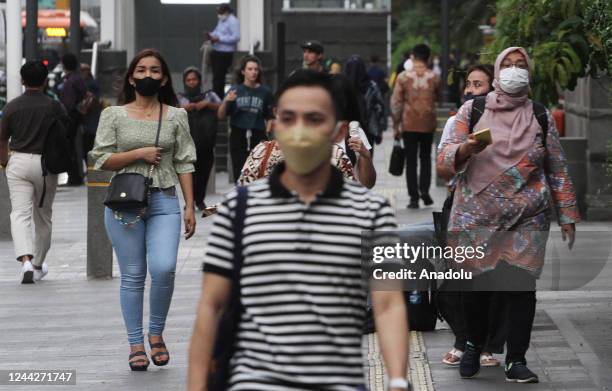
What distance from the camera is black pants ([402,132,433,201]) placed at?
672 inches

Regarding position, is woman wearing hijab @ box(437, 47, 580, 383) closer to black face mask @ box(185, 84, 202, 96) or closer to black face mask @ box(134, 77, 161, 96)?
black face mask @ box(134, 77, 161, 96)

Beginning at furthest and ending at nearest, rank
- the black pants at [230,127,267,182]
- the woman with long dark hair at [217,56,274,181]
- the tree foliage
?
the black pants at [230,127,267,182] < the woman with long dark hair at [217,56,274,181] < the tree foliage

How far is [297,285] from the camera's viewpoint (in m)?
4.11

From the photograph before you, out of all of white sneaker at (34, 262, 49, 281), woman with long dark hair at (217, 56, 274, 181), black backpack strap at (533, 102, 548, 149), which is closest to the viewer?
black backpack strap at (533, 102, 548, 149)

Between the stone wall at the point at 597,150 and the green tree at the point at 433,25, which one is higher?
the green tree at the point at 433,25

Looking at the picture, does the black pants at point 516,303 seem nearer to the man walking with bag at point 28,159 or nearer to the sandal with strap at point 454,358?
the sandal with strap at point 454,358

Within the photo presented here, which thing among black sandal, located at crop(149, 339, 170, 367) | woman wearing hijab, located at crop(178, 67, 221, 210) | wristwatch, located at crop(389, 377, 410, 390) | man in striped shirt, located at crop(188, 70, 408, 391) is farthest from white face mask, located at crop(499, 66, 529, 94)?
woman wearing hijab, located at crop(178, 67, 221, 210)

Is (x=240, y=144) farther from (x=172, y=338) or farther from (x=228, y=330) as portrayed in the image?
(x=228, y=330)

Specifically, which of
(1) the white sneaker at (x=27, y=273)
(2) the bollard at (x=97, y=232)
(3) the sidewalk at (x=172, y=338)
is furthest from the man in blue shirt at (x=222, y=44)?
(1) the white sneaker at (x=27, y=273)

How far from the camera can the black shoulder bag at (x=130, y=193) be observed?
815cm

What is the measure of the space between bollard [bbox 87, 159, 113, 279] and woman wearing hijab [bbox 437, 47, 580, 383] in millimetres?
4961

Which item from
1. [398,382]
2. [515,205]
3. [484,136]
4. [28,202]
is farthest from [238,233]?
[28,202]

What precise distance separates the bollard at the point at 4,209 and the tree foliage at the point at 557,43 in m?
5.71

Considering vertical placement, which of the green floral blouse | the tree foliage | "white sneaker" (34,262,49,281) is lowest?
"white sneaker" (34,262,49,281)
